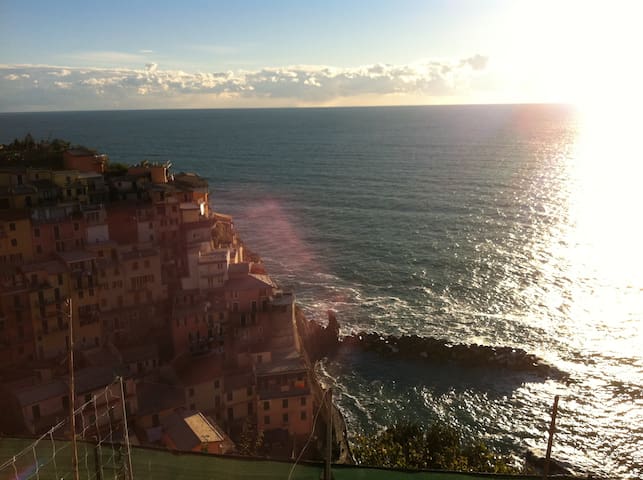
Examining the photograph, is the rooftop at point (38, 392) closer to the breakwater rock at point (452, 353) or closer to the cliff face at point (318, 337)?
the cliff face at point (318, 337)

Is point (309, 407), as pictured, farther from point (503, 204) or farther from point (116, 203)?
point (503, 204)

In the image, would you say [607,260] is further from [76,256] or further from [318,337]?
[76,256]

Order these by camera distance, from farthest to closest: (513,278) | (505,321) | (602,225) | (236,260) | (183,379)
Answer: (602,225)
(513,278)
(505,321)
(236,260)
(183,379)

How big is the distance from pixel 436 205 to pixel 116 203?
3371 inches

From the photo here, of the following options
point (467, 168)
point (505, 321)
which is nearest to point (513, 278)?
point (505, 321)

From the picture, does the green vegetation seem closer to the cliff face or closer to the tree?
the tree

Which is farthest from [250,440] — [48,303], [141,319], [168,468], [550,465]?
[168,468]

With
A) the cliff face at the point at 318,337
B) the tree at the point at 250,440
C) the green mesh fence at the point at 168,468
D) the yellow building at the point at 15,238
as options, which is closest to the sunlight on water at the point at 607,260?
the cliff face at the point at 318,337

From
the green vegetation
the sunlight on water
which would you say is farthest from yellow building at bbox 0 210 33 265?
the sunlight on water

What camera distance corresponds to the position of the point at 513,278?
288 ft

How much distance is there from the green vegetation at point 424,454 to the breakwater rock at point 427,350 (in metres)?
19.8

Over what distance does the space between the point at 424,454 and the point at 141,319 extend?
101ft

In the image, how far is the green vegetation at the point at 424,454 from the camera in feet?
119

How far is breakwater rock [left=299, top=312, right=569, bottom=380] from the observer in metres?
64.1
